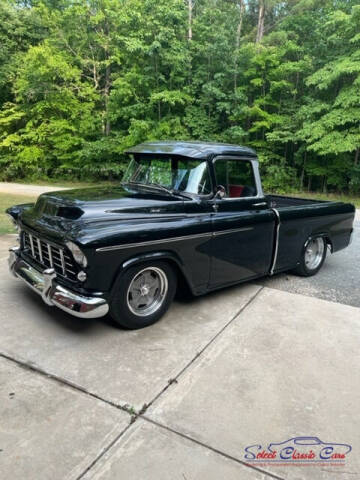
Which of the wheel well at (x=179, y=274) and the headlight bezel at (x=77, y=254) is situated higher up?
the headlight bezel at (x=77, y=254)

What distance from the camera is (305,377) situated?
271cm

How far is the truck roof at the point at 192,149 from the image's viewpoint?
145 inches

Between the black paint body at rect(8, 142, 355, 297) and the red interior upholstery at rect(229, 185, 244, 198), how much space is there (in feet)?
0.42

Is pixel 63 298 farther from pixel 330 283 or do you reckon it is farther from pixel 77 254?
pixel 330 283

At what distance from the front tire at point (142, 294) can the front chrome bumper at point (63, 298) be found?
20 centimetres

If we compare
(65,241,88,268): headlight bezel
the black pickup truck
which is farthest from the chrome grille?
(65,241,88,268): headlight bezel

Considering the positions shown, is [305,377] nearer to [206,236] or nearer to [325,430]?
[325,430]

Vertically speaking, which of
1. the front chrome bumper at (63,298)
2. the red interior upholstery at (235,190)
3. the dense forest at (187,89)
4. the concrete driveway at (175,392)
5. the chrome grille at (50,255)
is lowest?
the concrete driveway at (175,392)

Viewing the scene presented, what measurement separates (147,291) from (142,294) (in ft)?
0.19

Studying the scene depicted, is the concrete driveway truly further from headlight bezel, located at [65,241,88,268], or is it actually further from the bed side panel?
the bed side panel

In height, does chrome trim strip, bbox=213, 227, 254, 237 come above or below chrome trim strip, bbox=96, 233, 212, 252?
below

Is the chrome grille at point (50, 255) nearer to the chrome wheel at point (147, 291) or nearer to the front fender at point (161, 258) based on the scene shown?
the front fender at point (161, 258)

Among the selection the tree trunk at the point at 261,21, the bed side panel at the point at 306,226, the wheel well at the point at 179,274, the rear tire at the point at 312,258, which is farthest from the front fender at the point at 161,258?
the tree trunk at the point at 261,21

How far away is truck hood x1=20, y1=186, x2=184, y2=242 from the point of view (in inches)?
121
